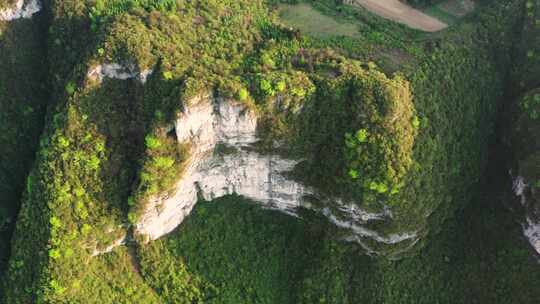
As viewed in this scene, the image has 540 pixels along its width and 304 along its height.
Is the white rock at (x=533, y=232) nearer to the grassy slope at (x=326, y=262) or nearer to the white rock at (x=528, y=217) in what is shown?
the white rock at (x=528, y=217)

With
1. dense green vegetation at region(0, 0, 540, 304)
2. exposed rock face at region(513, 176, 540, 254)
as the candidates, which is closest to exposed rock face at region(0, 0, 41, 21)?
dense green vegetation at region(0, 0, 540, 304)

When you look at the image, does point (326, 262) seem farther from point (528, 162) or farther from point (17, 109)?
point (17, 109)

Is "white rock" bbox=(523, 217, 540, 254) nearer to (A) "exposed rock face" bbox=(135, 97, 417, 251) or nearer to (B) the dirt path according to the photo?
(A) "exposed rock face" bbox=(135, 97, 417, 251)

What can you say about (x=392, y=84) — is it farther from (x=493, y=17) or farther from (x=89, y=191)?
(x=89, y=191)

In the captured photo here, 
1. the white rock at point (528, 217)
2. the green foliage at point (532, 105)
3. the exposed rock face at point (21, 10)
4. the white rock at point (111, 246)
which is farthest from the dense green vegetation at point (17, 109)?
the green foliage at point (532, 105)

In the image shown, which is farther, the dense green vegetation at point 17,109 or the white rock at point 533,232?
the dense green vegetation at point 17,109
